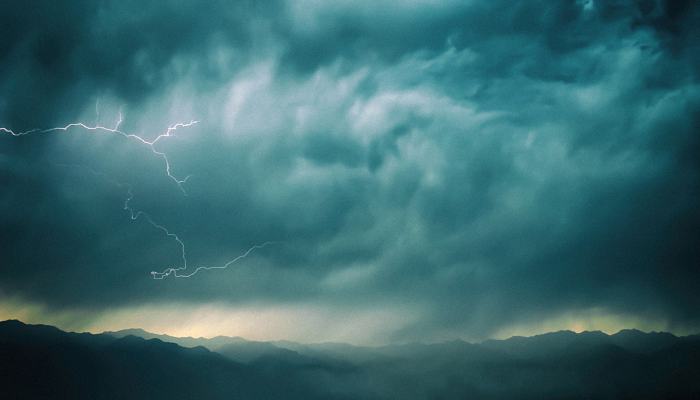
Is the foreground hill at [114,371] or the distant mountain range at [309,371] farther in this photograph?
the distant mountain range at [309,371]

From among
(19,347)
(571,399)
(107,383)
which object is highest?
(19,347)

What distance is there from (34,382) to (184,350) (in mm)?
43820

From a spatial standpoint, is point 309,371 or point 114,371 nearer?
point 114,371

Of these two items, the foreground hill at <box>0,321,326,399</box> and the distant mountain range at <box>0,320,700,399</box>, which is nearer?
the foreground hill at <box>0,321,326,399</box>

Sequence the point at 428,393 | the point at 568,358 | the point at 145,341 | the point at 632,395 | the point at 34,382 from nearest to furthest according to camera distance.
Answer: the point at 34,382 → the point at 632,395 → the point at 145,341 → the point at 428,393 → the point at 568,358

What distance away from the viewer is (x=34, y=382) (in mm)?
88500

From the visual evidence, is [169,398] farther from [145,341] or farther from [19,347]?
[19,347]

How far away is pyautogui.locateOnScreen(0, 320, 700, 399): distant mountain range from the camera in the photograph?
319ft

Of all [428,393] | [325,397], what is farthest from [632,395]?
[325,397]

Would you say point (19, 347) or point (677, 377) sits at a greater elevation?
point (19, 347)

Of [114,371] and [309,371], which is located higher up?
[114,371]

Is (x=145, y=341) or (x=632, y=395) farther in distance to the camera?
(x=145, y=341)

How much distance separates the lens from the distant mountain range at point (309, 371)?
319 ft

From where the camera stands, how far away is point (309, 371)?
152 metres
